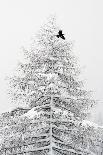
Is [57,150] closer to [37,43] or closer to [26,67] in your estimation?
[26,67]

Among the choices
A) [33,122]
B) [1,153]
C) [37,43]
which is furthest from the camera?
[37,43]

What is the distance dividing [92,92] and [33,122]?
2259 mm

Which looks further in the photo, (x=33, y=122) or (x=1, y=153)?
(x=1, y=153)

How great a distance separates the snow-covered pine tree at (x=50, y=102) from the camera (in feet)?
32.9

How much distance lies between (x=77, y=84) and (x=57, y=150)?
6.71ft

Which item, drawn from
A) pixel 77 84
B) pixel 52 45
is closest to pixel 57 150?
pixel 77 84

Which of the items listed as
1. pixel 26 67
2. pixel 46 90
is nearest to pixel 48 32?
pixel 26 67

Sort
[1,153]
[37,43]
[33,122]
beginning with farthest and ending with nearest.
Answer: [37,43]
[1,153]
[33,122]

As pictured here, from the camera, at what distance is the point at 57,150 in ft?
33.9

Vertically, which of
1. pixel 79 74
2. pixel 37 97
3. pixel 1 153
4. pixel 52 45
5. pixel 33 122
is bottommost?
pixel 1 153

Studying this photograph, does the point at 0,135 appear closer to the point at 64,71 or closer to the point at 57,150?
the point at 57,150

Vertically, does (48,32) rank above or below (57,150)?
above

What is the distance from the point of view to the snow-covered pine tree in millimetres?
10016

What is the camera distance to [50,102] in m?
10.1
